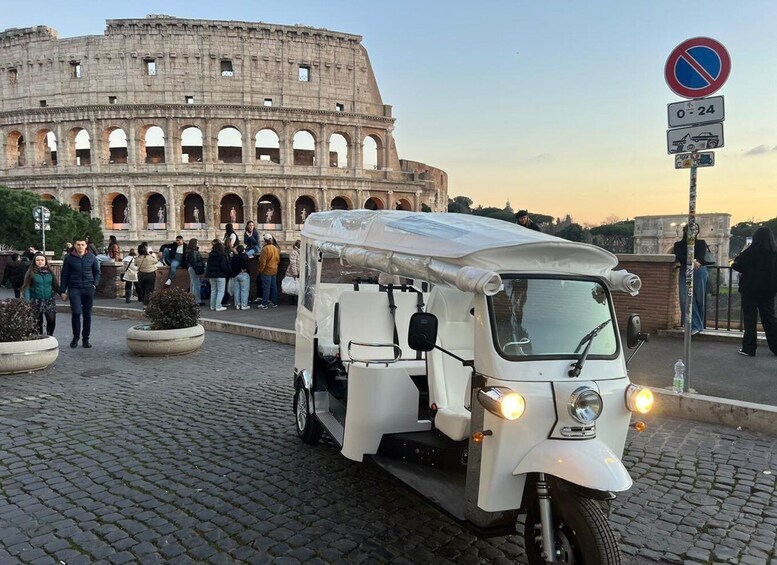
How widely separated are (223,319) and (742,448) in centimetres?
1116

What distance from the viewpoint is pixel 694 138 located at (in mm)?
6176

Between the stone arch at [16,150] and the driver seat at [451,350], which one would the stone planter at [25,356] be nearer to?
the driver seat at [451,350]

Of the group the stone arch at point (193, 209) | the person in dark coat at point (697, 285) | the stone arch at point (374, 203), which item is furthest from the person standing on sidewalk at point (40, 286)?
the stone arch at point (374, 203)

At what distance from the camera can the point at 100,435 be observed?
5617 mm

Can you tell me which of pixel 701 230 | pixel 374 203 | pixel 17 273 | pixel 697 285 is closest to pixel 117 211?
pixel 374 203

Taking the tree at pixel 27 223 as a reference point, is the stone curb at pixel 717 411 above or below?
below

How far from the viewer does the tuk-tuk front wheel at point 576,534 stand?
2.67m

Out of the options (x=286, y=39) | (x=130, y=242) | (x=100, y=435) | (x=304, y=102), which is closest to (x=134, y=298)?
(x=100, y=435)

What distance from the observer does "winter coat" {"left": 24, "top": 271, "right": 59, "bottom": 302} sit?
9.91m

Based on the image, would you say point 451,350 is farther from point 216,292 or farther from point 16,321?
point 216,292

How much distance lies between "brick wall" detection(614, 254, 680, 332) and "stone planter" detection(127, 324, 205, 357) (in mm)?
7738

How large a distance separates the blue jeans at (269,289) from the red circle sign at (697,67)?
11454mm

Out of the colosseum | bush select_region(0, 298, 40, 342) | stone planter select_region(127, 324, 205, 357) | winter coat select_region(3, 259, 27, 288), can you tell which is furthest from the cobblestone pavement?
the colosseum

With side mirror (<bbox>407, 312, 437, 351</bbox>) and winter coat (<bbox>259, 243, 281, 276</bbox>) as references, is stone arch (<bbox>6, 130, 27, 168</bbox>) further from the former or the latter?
side mirror (<bbox>407, 312, 437, 351</bbox>)
